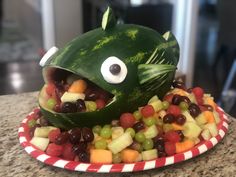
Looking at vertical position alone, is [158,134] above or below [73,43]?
below

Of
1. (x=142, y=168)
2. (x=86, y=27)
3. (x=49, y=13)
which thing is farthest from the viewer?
(x=86, y=27)

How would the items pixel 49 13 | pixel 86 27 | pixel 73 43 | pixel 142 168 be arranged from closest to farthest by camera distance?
pixel 142 168 < pixel 73 43 < pixel 49 13 < pixel 86 27

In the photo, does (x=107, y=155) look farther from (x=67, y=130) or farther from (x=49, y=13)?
(x=49, y=13)

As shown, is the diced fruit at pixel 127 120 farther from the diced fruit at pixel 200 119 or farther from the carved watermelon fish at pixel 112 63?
the diced fruit at pixel 200 119

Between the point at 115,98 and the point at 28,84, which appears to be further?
the point at 28,84

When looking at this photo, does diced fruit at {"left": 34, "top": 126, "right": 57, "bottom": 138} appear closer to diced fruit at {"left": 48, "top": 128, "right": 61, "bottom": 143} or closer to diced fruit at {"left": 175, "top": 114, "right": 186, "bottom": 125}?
diced fruit at {"left": 48, "top": 128, "right": 61, "bottom": 143}

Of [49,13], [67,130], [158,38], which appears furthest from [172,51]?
[49,13]

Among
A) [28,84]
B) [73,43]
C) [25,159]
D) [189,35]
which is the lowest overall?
[28,84]

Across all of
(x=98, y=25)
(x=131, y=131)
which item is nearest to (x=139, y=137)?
(x=131, y=131)
